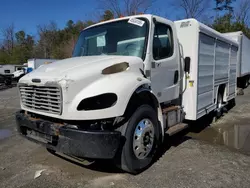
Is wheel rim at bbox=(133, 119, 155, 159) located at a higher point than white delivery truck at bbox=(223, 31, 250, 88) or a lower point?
lower

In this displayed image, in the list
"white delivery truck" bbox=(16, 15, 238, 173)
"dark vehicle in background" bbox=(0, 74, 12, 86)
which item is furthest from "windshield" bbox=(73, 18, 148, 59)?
"dark vehicle in background" bbox=(0, 74, 12, 86)

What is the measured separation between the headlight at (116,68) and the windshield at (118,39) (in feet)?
1.57

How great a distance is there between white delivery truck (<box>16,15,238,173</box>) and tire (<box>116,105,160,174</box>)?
0.6 inches

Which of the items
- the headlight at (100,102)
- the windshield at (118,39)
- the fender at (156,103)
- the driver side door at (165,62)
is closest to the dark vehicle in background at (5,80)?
the windshield at (118,39)

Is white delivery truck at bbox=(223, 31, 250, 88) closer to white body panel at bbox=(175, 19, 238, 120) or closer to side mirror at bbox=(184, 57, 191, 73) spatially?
white body panel at bbox=(175, 19, 238, 120)

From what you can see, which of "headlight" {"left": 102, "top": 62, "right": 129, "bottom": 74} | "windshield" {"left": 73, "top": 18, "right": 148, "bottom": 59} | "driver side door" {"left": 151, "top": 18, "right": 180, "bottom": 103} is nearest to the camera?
"headlight" {"left": 102, "top": 62, "right": 129, "bottom": 74}

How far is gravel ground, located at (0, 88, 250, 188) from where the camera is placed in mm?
3350

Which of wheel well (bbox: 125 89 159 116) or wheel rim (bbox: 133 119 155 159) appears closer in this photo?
wheel well (bbox: 125 89 159 116)

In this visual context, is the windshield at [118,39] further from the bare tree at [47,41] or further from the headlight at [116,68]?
the bare tree at [47,41]

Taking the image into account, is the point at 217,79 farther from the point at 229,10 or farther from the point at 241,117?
the point at 229,10

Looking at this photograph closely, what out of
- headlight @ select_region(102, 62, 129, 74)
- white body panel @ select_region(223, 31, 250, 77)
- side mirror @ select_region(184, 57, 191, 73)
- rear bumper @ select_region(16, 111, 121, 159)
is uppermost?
white body panel @ select_region(223, 31, 250, 77)

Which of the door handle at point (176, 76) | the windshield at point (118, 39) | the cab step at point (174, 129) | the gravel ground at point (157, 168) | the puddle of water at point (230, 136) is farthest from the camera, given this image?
the puddle of water at point (230, 136)

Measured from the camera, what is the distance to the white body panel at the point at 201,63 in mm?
4762

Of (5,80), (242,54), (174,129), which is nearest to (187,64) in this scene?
(174,129)
